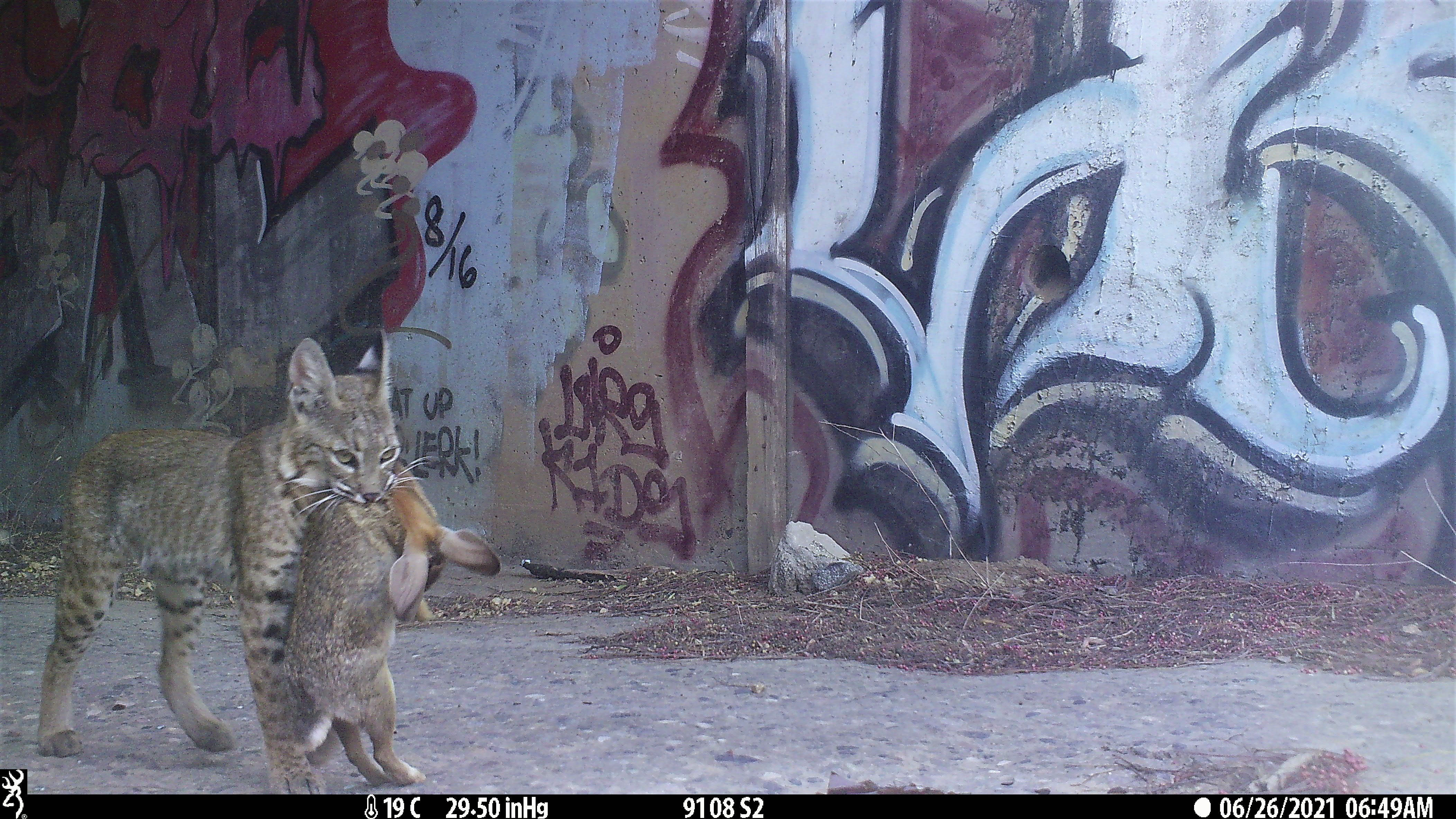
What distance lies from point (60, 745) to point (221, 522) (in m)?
1.05

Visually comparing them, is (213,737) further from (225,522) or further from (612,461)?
(612,461)

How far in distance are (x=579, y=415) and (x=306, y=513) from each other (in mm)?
3003

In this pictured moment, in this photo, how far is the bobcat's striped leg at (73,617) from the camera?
11.1 feet

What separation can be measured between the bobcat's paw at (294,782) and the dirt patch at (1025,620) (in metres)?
1.71

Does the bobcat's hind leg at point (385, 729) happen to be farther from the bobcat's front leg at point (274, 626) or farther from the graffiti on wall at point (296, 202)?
the graffiti on wall at point (296, 202)

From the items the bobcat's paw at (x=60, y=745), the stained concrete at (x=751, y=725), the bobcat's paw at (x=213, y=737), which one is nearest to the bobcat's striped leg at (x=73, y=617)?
the bobcat's paw at (x=60, y=745)

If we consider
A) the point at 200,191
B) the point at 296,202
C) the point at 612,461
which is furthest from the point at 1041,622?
the point at 200,191

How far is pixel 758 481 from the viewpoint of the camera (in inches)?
218

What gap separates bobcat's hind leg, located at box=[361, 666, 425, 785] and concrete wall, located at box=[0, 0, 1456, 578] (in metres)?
2.82

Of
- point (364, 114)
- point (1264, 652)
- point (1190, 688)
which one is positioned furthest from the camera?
point (364, 114)

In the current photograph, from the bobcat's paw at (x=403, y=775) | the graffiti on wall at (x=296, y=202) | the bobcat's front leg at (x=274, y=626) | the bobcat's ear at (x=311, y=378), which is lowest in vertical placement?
the bobcat's paw at (x=403, y=775)

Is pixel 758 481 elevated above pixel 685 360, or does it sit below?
below
